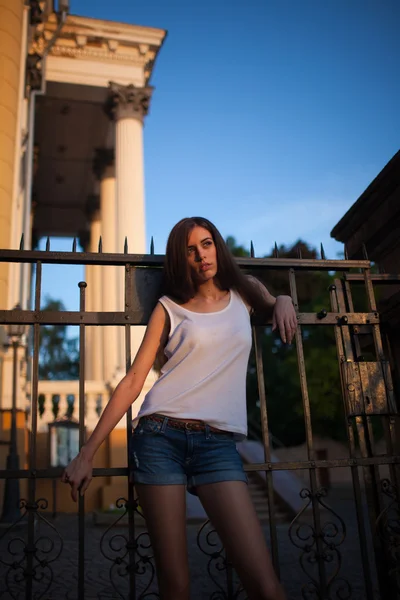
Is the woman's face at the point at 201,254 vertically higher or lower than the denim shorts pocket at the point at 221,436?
higher

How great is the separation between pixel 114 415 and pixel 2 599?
3.11m

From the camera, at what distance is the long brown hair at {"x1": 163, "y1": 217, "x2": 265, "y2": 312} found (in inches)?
105

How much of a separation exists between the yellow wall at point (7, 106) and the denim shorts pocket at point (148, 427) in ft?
22.3

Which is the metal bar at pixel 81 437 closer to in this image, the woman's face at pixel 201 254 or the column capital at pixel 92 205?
the woman's face at pixel 201 254

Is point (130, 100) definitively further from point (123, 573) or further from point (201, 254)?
point (201, 254)

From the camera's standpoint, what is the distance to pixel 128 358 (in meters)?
3.11

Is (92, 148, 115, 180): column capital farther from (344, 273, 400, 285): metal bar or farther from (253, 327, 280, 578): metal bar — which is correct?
(253, 327, 280, 578): metal bar

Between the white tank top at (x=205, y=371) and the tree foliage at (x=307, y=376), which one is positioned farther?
the tree foliage at (x=307, y=376)

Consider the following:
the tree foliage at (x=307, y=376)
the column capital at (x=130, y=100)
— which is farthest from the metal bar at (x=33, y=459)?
the tree foliage at (x=307, y=376)

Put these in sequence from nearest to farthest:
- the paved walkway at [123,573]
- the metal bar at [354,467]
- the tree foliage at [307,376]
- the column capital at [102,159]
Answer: the metal bar at [354,467]
the paved walkway at [123,573]
the column capital at [102,159]
the tree foliage at [307,376]

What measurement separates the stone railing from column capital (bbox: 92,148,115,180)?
776 cm

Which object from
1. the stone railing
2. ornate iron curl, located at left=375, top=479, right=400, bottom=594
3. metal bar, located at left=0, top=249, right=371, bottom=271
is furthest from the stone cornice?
ornate iron curl, located at left=375, top=479, right=400, bottom=594

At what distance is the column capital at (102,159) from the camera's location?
18188mm

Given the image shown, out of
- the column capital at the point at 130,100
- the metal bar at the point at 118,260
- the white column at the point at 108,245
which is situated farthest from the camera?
the column capital at the point at 130,100
